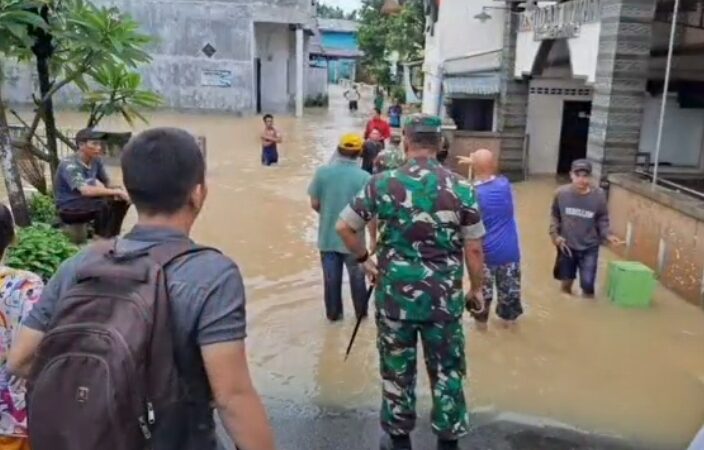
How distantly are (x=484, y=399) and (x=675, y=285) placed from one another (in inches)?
139

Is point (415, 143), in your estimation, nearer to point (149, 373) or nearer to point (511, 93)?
point (149, 373)

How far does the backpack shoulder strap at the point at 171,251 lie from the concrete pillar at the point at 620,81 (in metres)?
8.10

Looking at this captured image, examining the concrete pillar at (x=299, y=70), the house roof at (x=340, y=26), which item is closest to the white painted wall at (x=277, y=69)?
the concrete pillar at (x=299, y=70)

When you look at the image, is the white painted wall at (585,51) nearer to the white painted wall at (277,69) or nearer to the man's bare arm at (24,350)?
the man's bare arm at (24,350)

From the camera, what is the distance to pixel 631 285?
22.1 ft

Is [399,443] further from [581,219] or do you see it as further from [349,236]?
[581,219]

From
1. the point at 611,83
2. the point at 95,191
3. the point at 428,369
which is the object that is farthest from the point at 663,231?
the point at 95,191

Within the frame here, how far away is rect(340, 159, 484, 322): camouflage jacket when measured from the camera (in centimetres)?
351

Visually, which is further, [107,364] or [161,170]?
[161,170]

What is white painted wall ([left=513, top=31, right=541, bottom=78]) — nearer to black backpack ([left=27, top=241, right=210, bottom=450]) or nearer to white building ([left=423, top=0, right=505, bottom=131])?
white building ([left=423, top=0, right=505, bottom=131])

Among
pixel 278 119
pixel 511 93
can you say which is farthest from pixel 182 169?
pixel 278 119

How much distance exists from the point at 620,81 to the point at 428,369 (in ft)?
21.1

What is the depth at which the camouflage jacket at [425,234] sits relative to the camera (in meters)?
3.51

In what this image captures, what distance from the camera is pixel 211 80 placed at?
90.5ft
